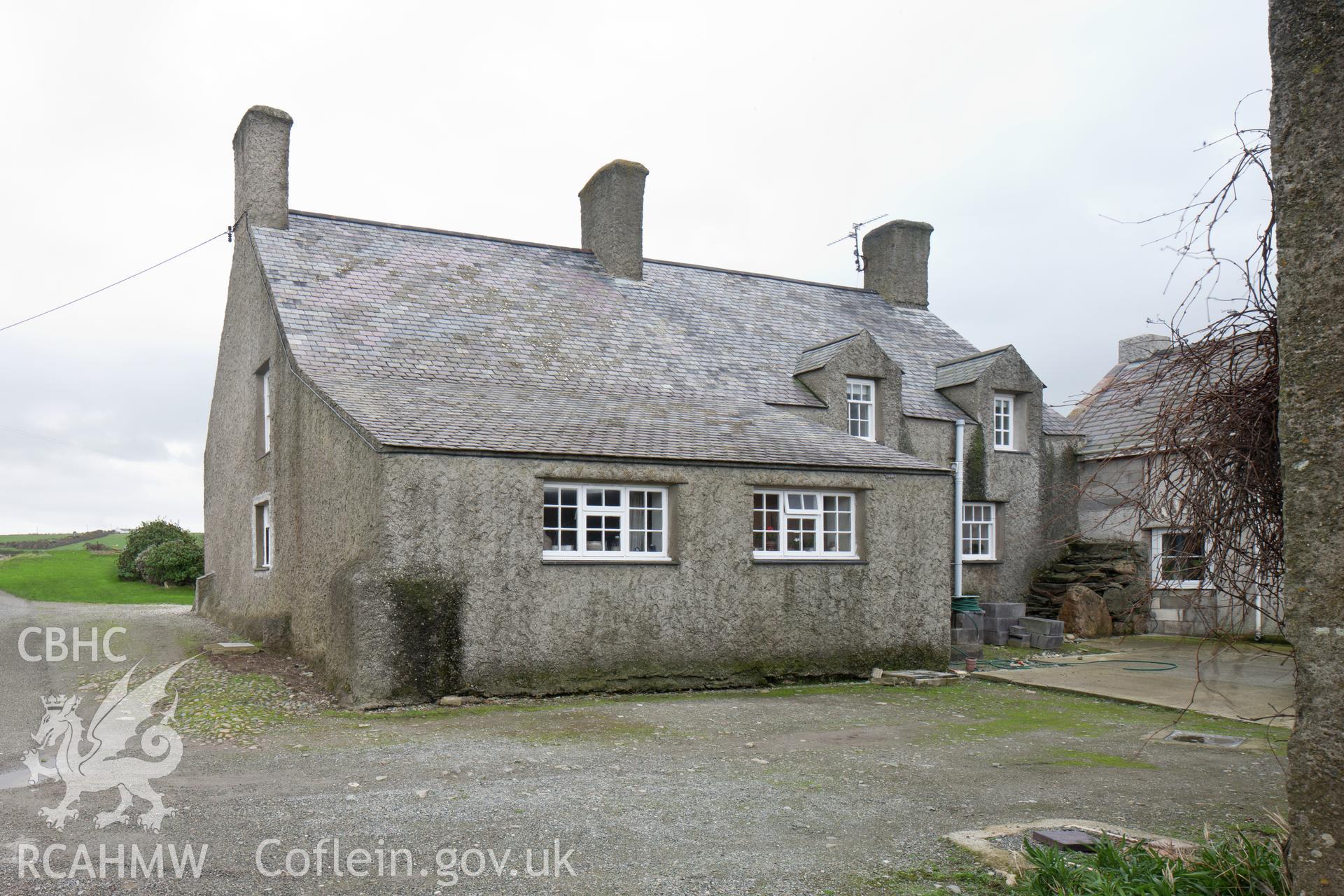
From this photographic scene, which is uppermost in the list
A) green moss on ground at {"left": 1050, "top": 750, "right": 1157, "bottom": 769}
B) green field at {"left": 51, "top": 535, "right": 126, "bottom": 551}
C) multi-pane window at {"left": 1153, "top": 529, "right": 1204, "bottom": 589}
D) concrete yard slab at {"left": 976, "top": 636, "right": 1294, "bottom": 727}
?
multi-pane window at {"left": 1153, "top": 529, "right": 1204, "bottom": 589}

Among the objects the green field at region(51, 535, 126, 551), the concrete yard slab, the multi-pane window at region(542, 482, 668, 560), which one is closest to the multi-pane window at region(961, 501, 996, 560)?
the concrete yard slab

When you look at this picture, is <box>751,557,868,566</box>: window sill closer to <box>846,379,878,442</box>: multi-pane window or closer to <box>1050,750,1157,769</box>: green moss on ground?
<box>846,379,878,442</box>: multi-pane window

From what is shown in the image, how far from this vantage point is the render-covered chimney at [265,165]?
715 inches

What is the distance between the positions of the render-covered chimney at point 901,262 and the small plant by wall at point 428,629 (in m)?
16.5

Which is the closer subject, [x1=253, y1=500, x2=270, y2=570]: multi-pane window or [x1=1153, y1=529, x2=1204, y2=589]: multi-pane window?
[x1=1153, y1=529, x2=1204, y2=589]: multi-pane window

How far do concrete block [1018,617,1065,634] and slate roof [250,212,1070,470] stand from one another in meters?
4.69

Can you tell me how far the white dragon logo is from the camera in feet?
22.7

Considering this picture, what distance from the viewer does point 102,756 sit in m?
8.68

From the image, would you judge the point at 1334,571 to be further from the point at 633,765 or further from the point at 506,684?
the point at 506,684

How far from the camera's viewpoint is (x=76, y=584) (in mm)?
29203

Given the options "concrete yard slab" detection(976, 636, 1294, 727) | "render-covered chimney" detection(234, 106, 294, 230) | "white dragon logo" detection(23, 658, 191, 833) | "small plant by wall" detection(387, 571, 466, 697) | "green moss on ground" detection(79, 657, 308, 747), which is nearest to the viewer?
"white dragon logo" detection(23, 658, 191, 833)

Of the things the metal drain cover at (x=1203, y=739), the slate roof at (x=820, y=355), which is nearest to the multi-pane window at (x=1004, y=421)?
the slate roof at (x=820, y=355)

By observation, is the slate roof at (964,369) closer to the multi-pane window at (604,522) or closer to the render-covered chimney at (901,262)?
the render-covered chimney at (901,262)

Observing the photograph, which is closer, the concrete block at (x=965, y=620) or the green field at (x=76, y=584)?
the concrete block at (x=965, y=620)
